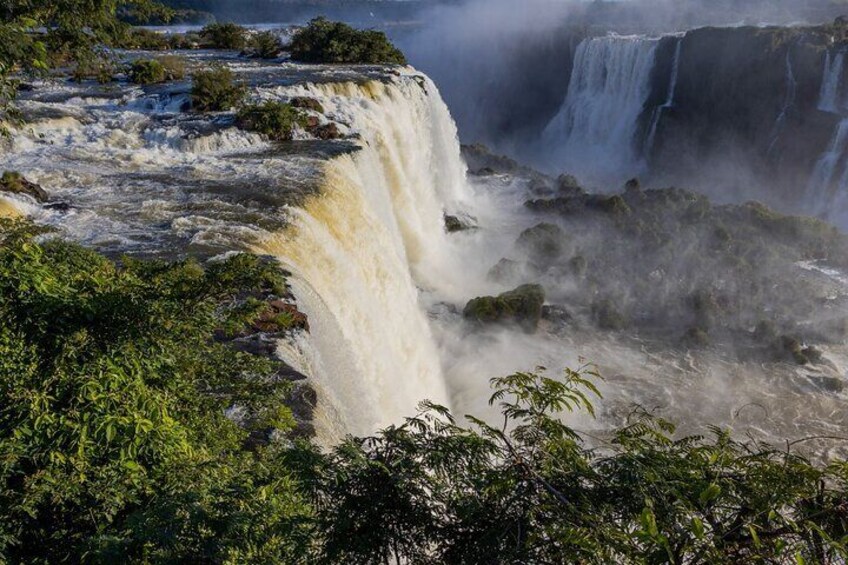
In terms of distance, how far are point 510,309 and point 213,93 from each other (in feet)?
30.2

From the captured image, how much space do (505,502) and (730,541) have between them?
0.81 m

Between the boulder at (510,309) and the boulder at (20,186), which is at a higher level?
the boulder at (20,186)

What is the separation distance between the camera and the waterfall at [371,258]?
A: 23.0ft

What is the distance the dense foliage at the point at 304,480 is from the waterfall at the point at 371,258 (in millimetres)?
2301

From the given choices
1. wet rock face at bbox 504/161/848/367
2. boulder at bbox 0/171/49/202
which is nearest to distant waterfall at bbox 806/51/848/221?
wet rock face at bbox 504/161/848/367

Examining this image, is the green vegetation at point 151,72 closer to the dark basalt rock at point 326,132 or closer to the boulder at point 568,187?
the dark basalt rock at point 326,132

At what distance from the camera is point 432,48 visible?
64812 mm

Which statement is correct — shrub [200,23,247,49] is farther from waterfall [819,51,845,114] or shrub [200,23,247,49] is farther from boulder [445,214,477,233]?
waterfall [819,51,845,114]

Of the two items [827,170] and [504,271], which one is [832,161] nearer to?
[827,170]

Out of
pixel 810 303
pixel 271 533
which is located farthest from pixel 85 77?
pixel 810 303

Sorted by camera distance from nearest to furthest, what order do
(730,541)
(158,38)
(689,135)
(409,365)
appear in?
(730,541), (409,365), (158,38), (689,135)

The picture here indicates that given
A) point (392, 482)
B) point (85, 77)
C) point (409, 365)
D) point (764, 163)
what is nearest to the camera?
point (392, 482)

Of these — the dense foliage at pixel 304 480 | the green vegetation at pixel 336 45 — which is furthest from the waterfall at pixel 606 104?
the dense foliage at pixel 304 480

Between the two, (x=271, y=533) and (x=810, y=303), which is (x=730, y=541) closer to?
(x=271, y=533)
